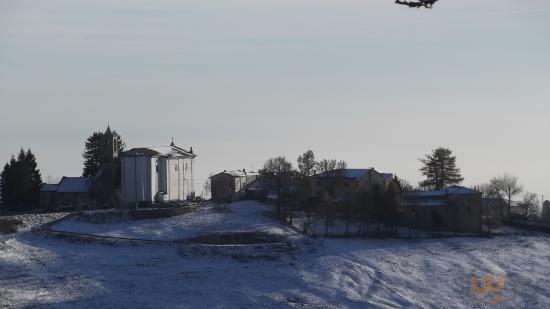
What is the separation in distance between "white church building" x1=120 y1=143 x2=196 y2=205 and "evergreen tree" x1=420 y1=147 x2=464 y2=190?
28701 mm

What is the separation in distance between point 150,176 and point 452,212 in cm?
2695

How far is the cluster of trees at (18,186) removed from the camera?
71625mm

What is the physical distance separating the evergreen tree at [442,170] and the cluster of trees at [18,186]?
42.1 m

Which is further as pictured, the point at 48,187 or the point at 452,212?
the point at 48,187

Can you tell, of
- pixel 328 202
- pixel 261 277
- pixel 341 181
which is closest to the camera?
pixel 261 277

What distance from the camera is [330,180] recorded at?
74.3m

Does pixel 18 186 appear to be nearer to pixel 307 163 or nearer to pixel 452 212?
pixel 307 163

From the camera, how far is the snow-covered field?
39.7 m

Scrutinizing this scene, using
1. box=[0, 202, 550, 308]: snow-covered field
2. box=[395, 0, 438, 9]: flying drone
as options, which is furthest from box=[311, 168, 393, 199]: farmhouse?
box=[395, 0, 438, 9]: flying drone

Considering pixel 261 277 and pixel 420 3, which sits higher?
pixel 420 3

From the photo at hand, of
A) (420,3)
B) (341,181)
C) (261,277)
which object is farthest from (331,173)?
(420,3)

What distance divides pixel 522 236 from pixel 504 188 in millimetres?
28555

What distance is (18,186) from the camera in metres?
72.1

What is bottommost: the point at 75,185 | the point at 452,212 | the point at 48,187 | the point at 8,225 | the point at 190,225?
the point at 190,225
